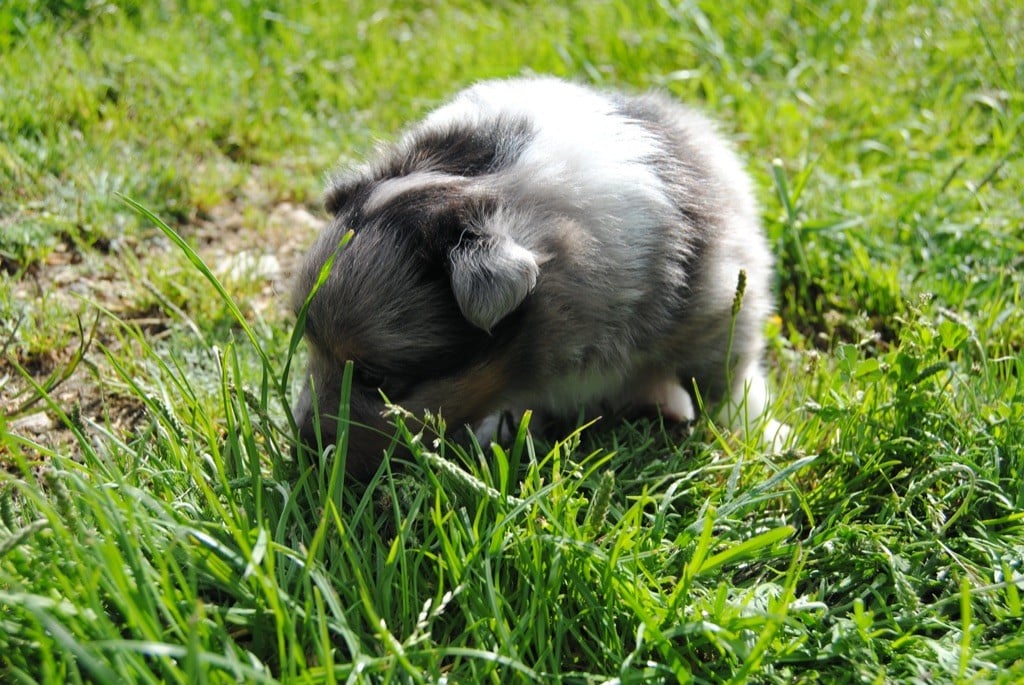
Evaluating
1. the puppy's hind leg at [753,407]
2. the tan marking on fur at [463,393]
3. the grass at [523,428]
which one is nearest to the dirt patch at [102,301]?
the grass at [523,428]

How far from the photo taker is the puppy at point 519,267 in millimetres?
3166

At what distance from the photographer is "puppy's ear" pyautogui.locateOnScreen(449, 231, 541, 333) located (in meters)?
2.93

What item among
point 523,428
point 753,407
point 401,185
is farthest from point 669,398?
point 401,185

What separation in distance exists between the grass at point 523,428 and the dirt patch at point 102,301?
0.07 feet

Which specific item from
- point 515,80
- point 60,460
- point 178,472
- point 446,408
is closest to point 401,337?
point 446,408

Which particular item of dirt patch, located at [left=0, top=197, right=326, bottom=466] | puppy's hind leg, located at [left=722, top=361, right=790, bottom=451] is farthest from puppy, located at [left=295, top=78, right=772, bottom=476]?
dirt patch, located at [left=0, top=197, right=326, bottom=466]

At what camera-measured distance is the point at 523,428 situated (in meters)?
2.88

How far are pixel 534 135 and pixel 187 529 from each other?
190cm

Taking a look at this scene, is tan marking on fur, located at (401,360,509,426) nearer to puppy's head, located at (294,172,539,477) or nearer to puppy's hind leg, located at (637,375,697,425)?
puppy's head, located at (294,172,539,477)

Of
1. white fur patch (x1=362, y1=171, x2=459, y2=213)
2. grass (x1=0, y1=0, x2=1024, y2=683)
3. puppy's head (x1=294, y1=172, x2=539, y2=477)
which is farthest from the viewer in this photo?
white fur patch (x1=362, y1=171, x2=459, y2=213)

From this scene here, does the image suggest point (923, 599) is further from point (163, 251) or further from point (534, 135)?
point (163, 251)

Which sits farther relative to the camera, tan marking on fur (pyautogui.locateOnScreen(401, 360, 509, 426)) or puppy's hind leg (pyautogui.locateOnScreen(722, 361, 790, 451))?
puppy's hind leg (pyautogui.locateOnScreen(722, 361, 790, 451))

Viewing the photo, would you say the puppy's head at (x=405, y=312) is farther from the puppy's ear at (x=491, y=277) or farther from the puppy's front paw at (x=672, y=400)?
the puppy's front paw at (x=672, y=400)

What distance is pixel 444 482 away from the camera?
119 inches
